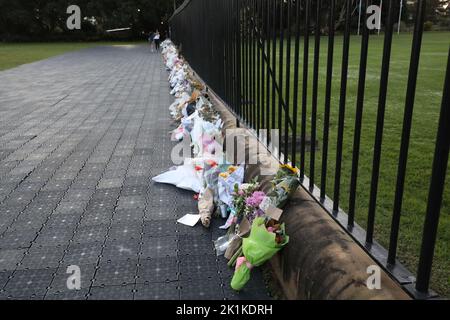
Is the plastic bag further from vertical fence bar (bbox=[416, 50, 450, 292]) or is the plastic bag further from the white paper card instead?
vertical fence bar (bbox=[416, 50, 450, 292])

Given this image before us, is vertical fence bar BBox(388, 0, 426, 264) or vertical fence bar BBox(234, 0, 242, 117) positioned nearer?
vertical fence bar BBox(388, 0, 426, 264)

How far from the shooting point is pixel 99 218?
3.88m

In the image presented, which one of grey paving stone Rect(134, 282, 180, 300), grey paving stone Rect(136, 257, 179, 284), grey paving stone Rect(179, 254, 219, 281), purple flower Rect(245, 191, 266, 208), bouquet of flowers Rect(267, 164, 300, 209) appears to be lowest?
grey paving stone Rect(179, 254, 219, 281)

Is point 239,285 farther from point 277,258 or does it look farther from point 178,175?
point 178,175

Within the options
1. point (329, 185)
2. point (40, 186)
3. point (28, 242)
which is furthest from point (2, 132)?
point (329, 185)

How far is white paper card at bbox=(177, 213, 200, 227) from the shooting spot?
12.3 ft

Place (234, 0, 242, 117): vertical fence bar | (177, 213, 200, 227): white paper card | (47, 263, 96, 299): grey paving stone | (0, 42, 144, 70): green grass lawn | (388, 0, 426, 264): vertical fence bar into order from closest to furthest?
(388, 0, 426, 264): vertical fence bar, (47, 263, 96, 299): grey paving stone, (177, 213, 200, 227): white paper card, (234, 0, 242, 117): vertical fence bar, (0, 42, 144, 70): green grass lawn

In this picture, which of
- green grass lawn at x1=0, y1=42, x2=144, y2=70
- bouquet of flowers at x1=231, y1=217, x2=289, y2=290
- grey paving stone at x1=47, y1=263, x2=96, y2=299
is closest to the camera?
bouquet of flowers at x1=231, y1=217, x2=289, y2=290

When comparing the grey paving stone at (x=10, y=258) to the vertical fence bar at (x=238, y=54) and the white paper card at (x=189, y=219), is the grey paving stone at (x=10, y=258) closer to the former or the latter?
the white paper card at (x=189, y=219)

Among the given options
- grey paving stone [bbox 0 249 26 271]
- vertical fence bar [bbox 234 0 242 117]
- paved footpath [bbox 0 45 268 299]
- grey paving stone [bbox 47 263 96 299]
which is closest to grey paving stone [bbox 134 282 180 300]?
paved footpath [bbox 0 45 268 299]

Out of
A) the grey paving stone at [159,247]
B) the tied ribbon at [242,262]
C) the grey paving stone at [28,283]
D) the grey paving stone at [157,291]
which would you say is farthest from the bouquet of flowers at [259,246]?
the grey paving stone at [28,283]

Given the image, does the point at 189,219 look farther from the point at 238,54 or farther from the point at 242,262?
the point at 238,54

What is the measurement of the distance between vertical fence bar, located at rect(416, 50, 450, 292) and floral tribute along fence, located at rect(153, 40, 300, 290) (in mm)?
934

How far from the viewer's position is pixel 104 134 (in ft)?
23.0
